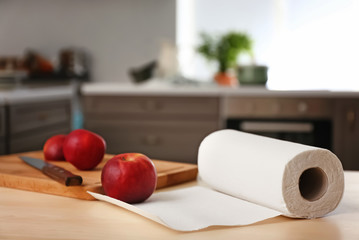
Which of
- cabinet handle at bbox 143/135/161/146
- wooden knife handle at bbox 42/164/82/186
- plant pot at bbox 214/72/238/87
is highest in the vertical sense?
wooden knife handle at bbox 42/164/82/186

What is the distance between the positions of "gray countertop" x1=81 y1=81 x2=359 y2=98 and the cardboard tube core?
7.62 ft

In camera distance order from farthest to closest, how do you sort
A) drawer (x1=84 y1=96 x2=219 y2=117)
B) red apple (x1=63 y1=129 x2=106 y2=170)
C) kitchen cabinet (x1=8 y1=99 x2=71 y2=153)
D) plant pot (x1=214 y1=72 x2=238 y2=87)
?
plant pot (x1=214 y1=72 x2=238 y2=87) → drawer (x1=84 y1=96 x2=219 y2=117) → kitchen cabinet (x1=8 y1=99 x2=71 y2=153) → red apple (x1=63 y1=129 x2=106 y2=170)

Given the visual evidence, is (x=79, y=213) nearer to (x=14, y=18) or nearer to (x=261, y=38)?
(x=261, y=38)

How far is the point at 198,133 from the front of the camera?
321 centimetres

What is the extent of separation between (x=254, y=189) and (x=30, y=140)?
2.18 metres

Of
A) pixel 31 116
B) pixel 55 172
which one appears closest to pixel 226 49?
pixel 31 116

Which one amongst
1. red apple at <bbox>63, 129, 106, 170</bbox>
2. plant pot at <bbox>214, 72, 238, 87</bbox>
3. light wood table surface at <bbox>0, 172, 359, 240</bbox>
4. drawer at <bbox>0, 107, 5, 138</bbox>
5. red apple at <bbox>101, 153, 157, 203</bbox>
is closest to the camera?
light wood table surface at <bbox>0, 172, 359, 240</bbox>

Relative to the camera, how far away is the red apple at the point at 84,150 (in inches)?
37.7

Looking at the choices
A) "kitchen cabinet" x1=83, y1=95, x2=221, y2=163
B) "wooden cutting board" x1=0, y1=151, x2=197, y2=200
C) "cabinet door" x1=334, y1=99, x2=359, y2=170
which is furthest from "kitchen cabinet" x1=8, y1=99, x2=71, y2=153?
"cabinet door" x1=334, y1=99, x2=359, y2=170

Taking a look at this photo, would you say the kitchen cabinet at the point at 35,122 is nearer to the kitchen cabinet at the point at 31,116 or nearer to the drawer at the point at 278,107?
the kitchen cabinet at the point at 31,116

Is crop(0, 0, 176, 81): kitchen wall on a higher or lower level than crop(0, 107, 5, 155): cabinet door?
higher

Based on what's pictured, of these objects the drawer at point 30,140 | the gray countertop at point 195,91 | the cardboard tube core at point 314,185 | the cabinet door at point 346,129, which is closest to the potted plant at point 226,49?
the gray countertop at point 195,91

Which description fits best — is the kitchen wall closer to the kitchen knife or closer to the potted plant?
the potted plant

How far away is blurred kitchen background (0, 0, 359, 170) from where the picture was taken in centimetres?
304
